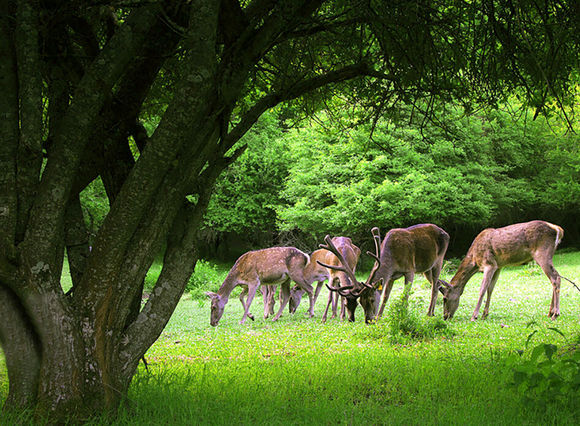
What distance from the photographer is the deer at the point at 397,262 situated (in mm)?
10398

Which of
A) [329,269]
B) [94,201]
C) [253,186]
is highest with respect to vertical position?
[253,186]

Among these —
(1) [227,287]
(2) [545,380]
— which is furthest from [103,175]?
(1) [227,287]

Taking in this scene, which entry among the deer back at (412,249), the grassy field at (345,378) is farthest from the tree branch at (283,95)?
the deer back at (412,249)

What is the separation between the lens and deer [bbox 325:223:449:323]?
1040 centimetres

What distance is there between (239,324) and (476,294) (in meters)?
7.66

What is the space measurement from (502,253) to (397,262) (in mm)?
2290

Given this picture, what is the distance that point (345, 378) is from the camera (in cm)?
515

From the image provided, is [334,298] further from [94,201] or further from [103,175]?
[94,201]

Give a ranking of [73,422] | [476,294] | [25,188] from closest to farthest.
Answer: [73,422], [25,188], [476,294]

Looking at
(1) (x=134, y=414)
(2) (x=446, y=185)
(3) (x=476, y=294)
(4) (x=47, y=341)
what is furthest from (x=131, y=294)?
(2) (x=446, y=185)

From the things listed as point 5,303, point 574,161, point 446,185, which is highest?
point 574,161

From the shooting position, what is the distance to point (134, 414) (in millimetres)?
3746

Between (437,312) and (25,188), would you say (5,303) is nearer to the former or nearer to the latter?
(25,188)

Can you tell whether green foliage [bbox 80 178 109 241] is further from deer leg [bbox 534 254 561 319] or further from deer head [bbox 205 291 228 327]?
deer leg [bbox 534 254 561 319]
